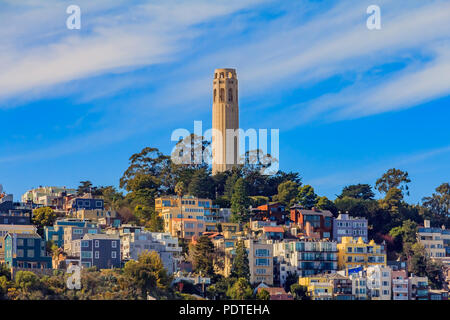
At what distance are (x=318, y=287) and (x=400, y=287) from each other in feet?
25.3

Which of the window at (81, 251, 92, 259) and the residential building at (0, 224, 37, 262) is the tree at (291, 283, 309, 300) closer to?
the window at (81, 251, 92, 259)

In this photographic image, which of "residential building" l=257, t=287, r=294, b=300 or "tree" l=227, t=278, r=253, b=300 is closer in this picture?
"tree" l=227, t=278, r=253, b=300

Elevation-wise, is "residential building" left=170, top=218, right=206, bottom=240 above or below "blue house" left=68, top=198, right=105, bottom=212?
below

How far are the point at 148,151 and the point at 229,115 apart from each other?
8.83m

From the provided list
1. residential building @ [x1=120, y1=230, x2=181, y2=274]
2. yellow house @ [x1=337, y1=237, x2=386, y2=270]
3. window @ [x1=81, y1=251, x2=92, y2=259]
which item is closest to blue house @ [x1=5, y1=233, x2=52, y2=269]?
window @ [x1=81, y1=251, x2=92, y2=259]

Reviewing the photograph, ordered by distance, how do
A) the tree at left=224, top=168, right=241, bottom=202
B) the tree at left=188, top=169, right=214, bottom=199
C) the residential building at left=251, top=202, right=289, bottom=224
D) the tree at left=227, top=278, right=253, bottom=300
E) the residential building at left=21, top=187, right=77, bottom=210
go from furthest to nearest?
the residential building at left=21, top=187, right=77, bottom=210 → the tree at left=188, top=169, right=214, bottom=199 → the tree at left=224, top=168, right=241, bottom=202 → the residential building at left=251, top=202, right=289, bottom=224 → the tree at left=227, top=278, right=253, bottom=300

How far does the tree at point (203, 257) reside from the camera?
118 meters

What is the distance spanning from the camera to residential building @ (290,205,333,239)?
13405 centimetres

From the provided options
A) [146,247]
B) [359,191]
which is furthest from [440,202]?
[146,247]

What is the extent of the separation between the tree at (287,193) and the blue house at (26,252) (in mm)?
30013

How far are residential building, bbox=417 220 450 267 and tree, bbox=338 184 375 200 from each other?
10.8 metres
